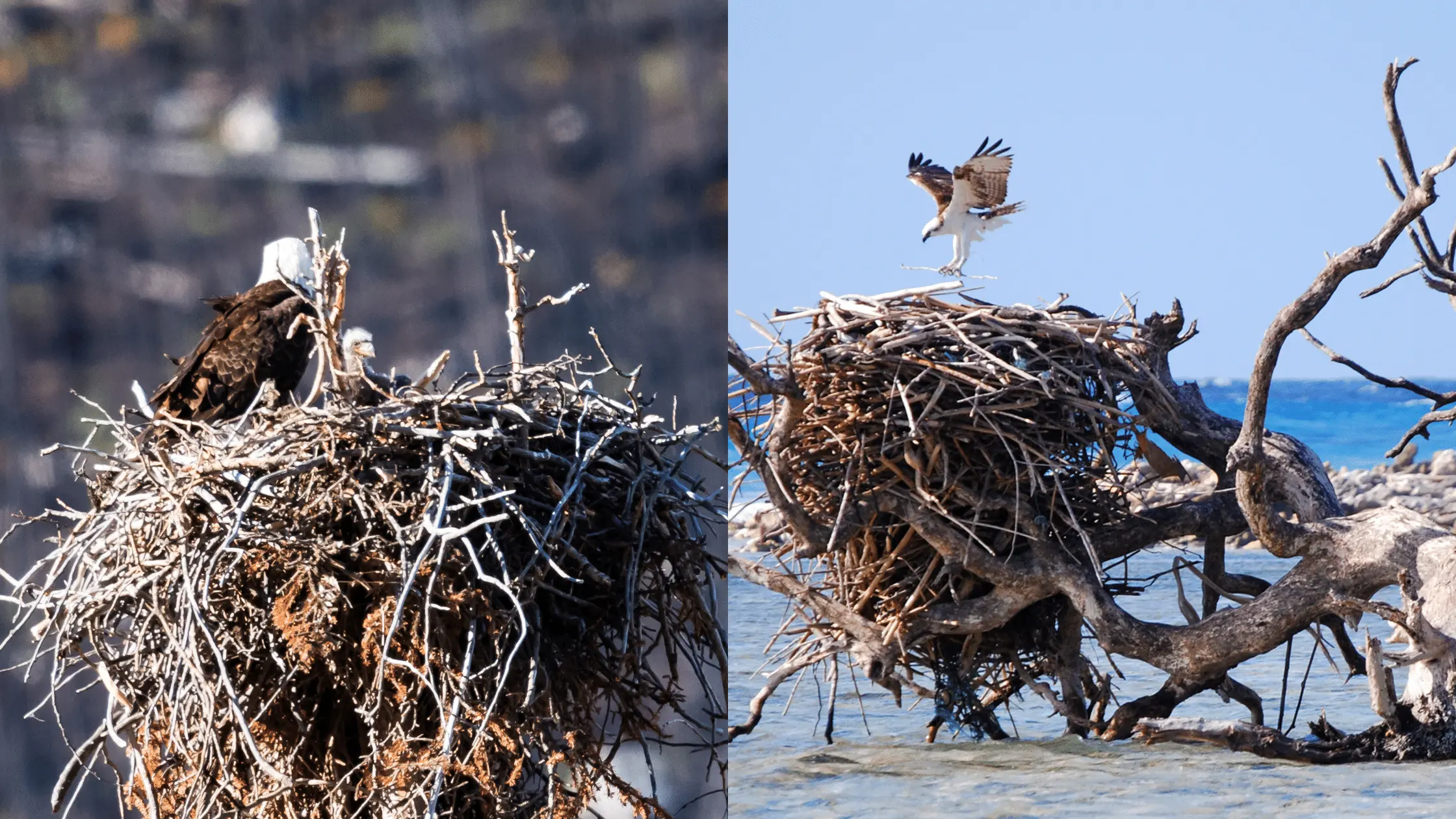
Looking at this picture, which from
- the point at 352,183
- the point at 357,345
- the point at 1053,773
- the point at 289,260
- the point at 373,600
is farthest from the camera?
the point at 1053,773

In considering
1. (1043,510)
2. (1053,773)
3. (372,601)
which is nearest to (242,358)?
(372,601)

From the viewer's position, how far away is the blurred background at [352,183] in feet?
6.36

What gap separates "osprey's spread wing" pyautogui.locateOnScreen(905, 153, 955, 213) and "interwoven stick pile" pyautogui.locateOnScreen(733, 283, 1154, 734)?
0.72m

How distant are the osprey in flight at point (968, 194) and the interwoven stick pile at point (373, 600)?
2.14 meters

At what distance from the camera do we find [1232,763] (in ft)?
10.3

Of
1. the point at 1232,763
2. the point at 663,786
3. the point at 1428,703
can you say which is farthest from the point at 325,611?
the point at 1232,763

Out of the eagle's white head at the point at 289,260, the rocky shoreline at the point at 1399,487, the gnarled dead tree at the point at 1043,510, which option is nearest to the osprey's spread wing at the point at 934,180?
the gnarled dead tree at the point at 1043,510

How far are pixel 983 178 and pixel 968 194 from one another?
56 millimetres

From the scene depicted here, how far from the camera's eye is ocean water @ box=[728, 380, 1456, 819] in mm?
2797

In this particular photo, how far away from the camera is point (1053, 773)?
333cm

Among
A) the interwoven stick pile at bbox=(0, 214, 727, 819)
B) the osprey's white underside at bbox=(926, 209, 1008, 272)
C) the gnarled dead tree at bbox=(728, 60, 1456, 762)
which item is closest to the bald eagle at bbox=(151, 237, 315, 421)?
the interwoven stick pile at bbox=(0, 214, 727, 819)

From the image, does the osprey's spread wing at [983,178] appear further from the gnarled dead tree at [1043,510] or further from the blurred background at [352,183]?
the blurred background at [352,183]

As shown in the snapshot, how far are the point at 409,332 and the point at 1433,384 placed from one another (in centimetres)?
1260

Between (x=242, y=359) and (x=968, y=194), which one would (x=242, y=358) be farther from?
(x=968, y=194)
